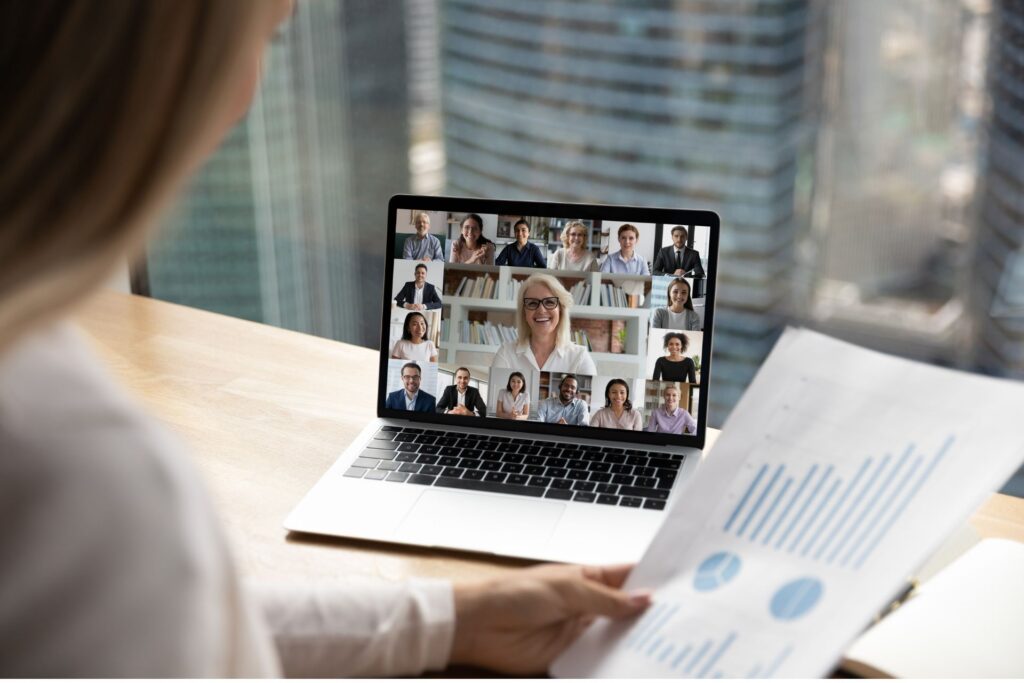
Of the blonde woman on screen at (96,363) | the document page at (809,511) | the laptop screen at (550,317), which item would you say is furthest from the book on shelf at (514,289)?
the blonde woman on screen at (96,363)

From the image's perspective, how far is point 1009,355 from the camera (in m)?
21.9

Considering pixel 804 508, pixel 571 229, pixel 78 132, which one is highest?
pixel 78 132

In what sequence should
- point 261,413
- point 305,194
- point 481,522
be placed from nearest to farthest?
point 481,522 < point 261,413 < point 305,194

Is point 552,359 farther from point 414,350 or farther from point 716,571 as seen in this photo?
point 716,571

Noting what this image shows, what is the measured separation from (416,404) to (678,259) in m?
0.28

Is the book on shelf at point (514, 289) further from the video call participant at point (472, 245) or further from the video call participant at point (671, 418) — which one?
the video call participant at point (671, 418)

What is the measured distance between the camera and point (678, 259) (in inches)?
37.0

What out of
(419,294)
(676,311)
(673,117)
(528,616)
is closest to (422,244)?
(419,294)

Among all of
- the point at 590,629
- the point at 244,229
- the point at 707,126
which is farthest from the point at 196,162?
the point at 707,126

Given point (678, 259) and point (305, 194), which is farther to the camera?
point (305, 194)

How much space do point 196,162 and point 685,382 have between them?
0.60 metres

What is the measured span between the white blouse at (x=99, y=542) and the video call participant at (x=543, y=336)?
542 mm

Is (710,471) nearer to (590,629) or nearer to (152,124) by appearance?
(590,629)

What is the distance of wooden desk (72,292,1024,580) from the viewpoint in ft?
2.64
